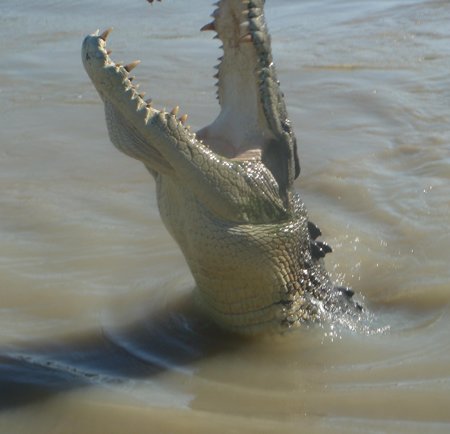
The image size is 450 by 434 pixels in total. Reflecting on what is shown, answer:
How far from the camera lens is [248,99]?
4285 mm

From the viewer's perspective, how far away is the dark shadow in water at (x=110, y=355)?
383 cm

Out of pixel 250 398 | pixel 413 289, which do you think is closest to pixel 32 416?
pixel 250 398

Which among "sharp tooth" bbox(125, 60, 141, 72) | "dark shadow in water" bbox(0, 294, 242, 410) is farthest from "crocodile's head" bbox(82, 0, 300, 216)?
"dark shadow in water" bbox(0, 294, 242, 410)

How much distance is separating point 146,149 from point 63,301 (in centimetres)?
113

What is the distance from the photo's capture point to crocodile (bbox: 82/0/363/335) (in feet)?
12.9

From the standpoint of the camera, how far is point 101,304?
472cm

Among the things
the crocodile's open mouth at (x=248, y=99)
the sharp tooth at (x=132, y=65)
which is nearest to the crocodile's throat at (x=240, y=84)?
the crocodile's open mouth at (x=248, y=99)

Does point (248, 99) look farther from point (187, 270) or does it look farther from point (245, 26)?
point (187, 270)

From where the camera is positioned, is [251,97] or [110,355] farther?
[251,97]

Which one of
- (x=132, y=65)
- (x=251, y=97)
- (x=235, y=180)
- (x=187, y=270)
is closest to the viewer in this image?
(x=132, y=65)

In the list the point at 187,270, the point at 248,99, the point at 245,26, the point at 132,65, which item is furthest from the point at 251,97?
the point at 187,270

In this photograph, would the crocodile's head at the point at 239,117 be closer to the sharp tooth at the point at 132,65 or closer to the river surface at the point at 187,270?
the sharp tooth at the point at 132,65

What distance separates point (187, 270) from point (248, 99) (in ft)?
3.99

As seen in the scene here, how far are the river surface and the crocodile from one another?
0.71ft
